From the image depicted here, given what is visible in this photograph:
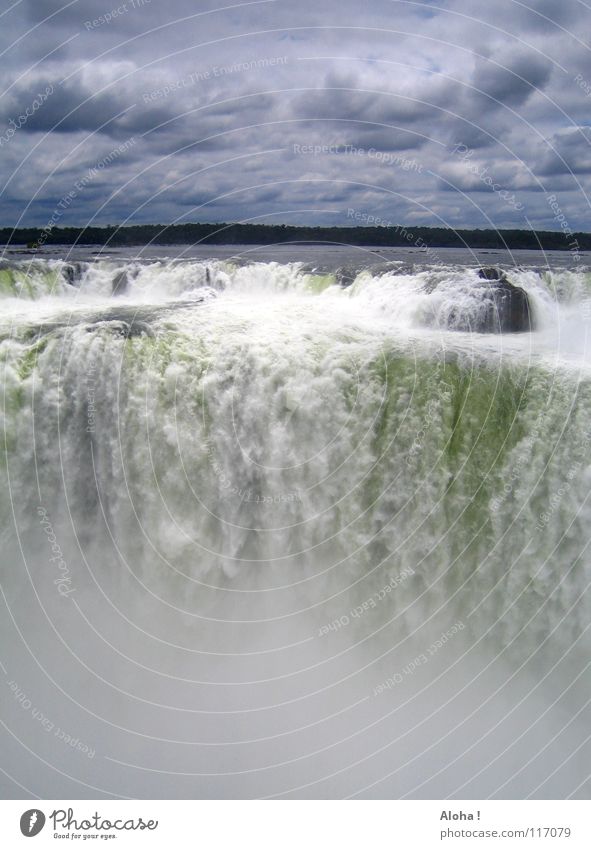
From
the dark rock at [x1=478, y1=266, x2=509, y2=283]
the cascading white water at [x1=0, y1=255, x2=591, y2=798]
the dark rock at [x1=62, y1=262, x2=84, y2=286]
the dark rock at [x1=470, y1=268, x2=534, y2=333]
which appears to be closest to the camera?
the cascading white water at [x1=0, y1=255, x2=591, y2=798]

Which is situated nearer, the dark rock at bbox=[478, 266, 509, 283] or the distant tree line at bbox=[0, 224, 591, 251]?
the dark rock at bbox=[478, 266, 509, 283]

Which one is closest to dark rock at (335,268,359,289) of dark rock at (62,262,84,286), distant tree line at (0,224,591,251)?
distant tree line at (0,224,591,251)

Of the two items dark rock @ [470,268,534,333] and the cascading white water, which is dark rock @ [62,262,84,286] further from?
dark rock @ [470,268,534,333]

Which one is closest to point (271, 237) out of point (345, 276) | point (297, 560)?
point (345, 276)

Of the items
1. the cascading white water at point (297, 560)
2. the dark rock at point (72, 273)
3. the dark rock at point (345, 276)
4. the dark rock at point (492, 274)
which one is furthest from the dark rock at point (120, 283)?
the dark rock at point (492, 274)

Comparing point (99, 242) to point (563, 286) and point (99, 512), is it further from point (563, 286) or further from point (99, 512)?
point (563, 286)

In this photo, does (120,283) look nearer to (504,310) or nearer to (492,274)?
(492,274)

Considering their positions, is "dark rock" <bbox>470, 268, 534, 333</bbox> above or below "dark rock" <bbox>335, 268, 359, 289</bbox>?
below
